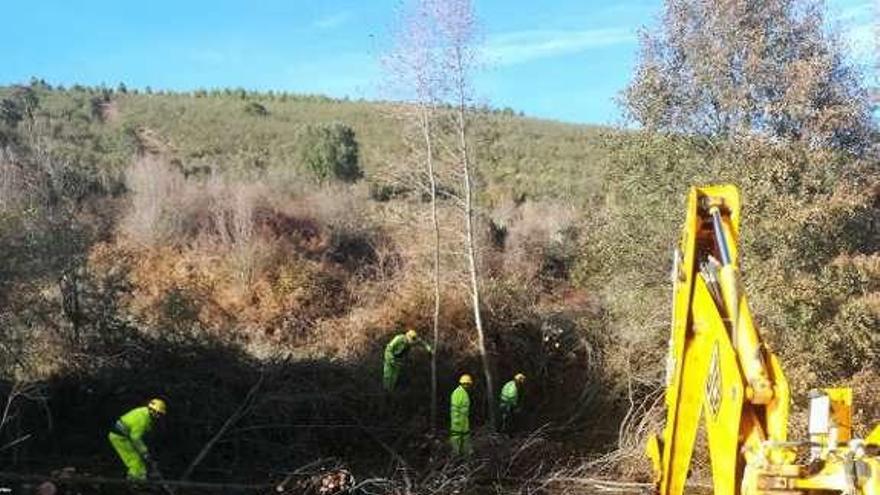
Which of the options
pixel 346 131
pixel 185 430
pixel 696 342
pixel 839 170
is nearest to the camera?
pixel 696 342

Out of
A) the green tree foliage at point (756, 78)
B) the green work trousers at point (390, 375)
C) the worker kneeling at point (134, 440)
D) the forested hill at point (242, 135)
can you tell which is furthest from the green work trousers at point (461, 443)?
the forested hill at point (242, 135)

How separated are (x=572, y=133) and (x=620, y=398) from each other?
39.9 metres

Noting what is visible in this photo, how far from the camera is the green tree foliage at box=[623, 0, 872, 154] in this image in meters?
17.8

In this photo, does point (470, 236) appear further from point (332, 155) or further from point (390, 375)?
point (332, 155)

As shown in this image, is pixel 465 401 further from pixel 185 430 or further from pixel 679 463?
pixel 679 463

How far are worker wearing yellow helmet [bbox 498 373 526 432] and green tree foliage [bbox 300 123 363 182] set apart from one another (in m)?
18.4

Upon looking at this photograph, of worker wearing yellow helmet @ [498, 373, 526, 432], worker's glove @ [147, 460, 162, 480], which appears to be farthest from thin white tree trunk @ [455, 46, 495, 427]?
worker's glove @ [147, 460, 162, 480]

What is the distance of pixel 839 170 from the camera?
17.6 m

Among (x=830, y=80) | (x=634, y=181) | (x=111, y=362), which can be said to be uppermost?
(x=830, y=80)

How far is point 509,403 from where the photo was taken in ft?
60.0

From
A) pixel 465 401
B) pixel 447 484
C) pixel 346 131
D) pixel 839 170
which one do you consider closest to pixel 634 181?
pixel 839 170

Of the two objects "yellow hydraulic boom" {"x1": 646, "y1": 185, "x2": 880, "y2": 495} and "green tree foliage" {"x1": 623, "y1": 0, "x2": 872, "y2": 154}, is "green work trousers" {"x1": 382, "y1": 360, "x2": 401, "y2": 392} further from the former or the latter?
"yellow hydraulic boom" {"x1": 646, "y1": 185, "x2": 880, "y2": 495}

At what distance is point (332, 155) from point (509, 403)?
69.5 ft

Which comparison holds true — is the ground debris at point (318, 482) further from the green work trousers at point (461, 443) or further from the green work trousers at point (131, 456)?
the green work trousers at point (461, 443)
